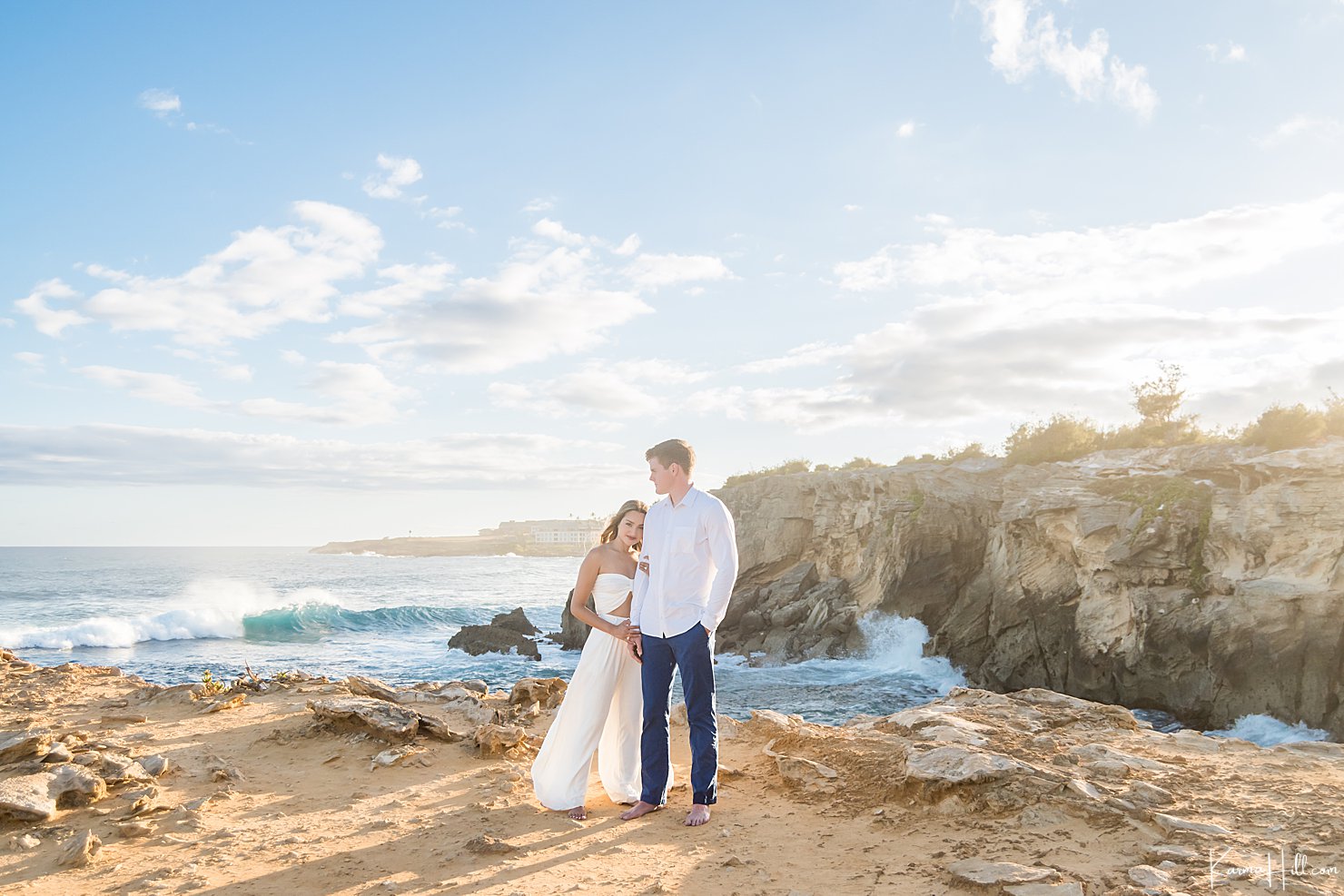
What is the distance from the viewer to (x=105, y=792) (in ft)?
15.7

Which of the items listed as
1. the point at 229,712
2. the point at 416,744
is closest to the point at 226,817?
the point at 416,744

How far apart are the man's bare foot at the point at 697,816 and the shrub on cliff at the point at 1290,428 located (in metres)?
19.1

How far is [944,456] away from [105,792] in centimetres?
3127

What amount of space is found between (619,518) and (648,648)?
35.7 inches

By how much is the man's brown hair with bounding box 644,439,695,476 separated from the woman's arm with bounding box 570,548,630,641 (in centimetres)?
77

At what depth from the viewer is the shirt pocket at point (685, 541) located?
4.61m

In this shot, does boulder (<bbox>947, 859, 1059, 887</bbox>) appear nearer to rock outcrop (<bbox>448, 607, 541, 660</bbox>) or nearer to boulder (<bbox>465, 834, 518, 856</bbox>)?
boulder (<bbox>465, 834, 518, 856</bbox>)

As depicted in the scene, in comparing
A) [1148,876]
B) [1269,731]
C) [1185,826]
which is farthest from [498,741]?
[1269,731]

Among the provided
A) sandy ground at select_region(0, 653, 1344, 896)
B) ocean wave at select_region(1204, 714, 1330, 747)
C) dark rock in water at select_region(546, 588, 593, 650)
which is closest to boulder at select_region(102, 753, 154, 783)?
sandy ground at select_region(0, 653, 1344, 896)

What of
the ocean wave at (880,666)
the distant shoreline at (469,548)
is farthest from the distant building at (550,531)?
the ocean wave at (880,666)

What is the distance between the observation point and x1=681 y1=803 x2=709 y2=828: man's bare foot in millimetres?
4574

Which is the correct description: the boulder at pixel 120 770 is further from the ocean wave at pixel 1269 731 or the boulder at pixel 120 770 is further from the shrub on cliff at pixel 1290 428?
the shrub on cliff at pixel 1290 428

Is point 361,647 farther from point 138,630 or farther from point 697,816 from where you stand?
point 697,816
